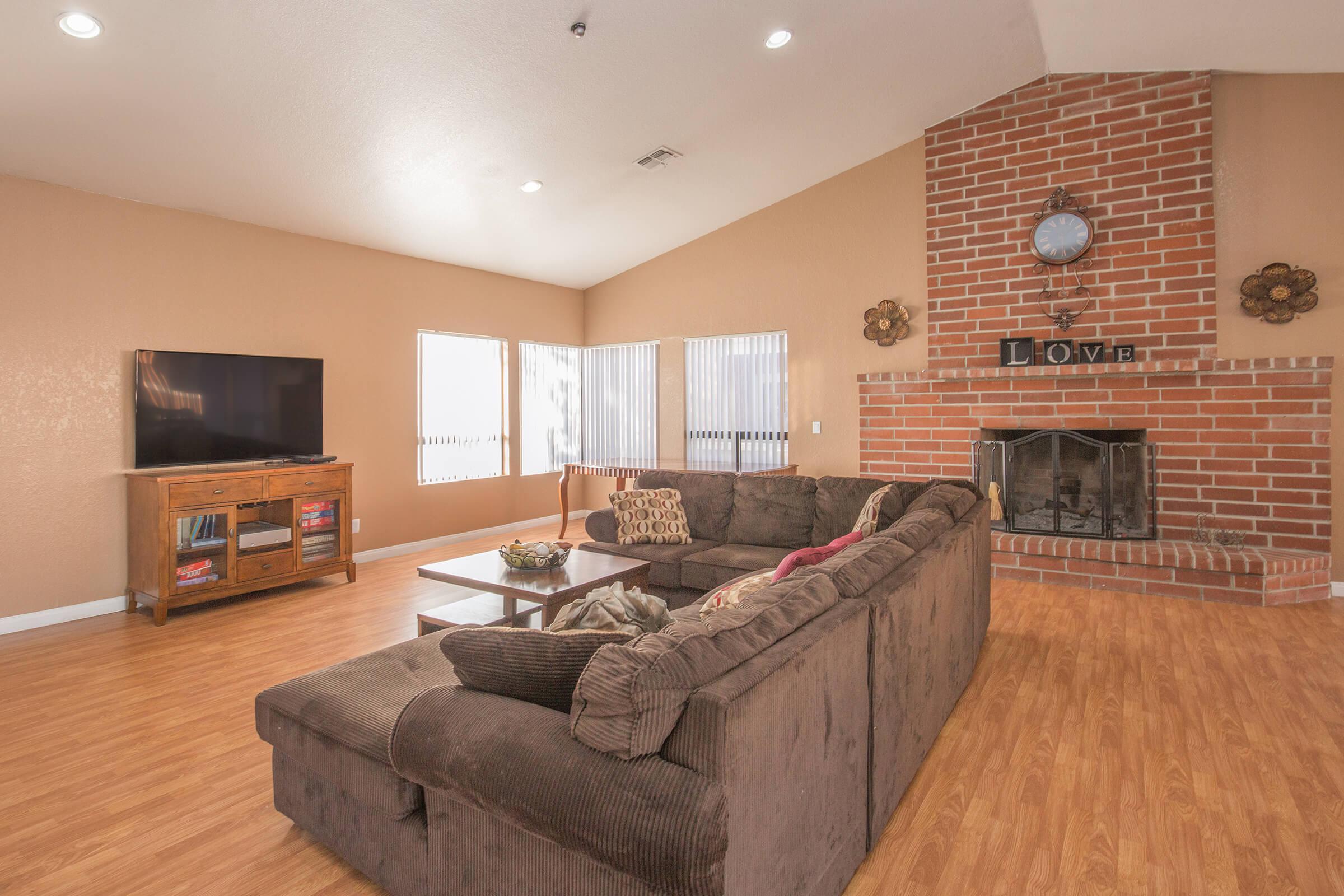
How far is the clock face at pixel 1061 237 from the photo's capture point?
4.96 m

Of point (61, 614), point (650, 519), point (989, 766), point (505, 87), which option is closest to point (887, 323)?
point (650, 519)

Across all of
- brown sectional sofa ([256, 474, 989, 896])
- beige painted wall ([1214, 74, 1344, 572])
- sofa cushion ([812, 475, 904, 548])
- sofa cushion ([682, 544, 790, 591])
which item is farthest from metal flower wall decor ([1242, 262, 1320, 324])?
brown sectional sofa ([256, 474, 989, 896])

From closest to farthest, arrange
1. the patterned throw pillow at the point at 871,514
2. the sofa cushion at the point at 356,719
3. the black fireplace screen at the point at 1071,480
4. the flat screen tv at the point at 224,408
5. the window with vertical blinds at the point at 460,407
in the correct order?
1. the sofa cushion at the point at 356,719
2. the patterned throw pillow at the point at 871,514
3. the flat screen tv at the point at 224,408
4. the black fireplace screen at the point at 1071,480
5. the window with vertical blinds at the point at 460,407

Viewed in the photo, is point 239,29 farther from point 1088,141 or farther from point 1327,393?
point 1327,393

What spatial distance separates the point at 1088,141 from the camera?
195 inches

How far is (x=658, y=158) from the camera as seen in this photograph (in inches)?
197

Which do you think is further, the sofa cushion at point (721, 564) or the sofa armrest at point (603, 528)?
the sofa armrest at point (603, 528)

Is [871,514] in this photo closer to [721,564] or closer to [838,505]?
[838,505]

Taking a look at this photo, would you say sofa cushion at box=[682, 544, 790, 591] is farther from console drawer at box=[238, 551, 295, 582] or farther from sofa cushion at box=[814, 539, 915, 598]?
console drawer at box=[238, 551, 295, 582]

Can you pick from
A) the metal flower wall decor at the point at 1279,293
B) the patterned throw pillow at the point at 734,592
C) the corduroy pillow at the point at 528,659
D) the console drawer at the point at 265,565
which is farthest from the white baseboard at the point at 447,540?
the metal flower wall decor at the point at 1279,293

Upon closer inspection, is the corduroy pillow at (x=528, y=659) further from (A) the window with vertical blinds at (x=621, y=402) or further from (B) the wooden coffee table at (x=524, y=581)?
(A) the window with vertical blinds at (x=621, y=402)

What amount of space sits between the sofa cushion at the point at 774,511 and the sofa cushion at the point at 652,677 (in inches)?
105

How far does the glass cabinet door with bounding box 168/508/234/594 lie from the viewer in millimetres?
4098

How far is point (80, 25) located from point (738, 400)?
498 cm
